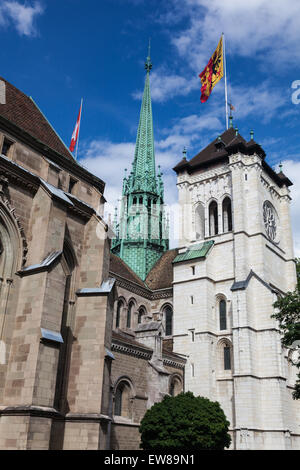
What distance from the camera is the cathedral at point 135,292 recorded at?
1434 cm

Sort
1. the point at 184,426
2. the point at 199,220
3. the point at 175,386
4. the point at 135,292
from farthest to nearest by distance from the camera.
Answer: the point at 199,220, the point at 135,292, the point at 175,386, the point at 184,426

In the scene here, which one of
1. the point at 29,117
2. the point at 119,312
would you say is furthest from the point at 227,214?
the point at 29,117

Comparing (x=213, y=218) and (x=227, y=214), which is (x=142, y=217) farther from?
(x=227, y=214)

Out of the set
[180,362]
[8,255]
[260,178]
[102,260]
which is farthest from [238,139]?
[8,255]

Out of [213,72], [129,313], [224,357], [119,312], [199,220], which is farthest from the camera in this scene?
[199,220]

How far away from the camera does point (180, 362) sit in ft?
107

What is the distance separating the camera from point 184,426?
2266cm

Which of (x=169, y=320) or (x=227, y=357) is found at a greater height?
(x=169, y=320)

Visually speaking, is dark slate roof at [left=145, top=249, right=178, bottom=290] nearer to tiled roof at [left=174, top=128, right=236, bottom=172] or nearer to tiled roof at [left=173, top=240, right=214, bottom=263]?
tiled roof at [left=173, top=240, right=214, bottom=263]

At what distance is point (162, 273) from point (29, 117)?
2328 cm

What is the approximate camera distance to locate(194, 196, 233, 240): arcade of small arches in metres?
38.1

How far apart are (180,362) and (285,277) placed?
12011mm

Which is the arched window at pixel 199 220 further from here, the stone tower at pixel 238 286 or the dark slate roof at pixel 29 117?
the dark slate roof at pixel 29 117

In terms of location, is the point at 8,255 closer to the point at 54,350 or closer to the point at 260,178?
the point at 54,350
